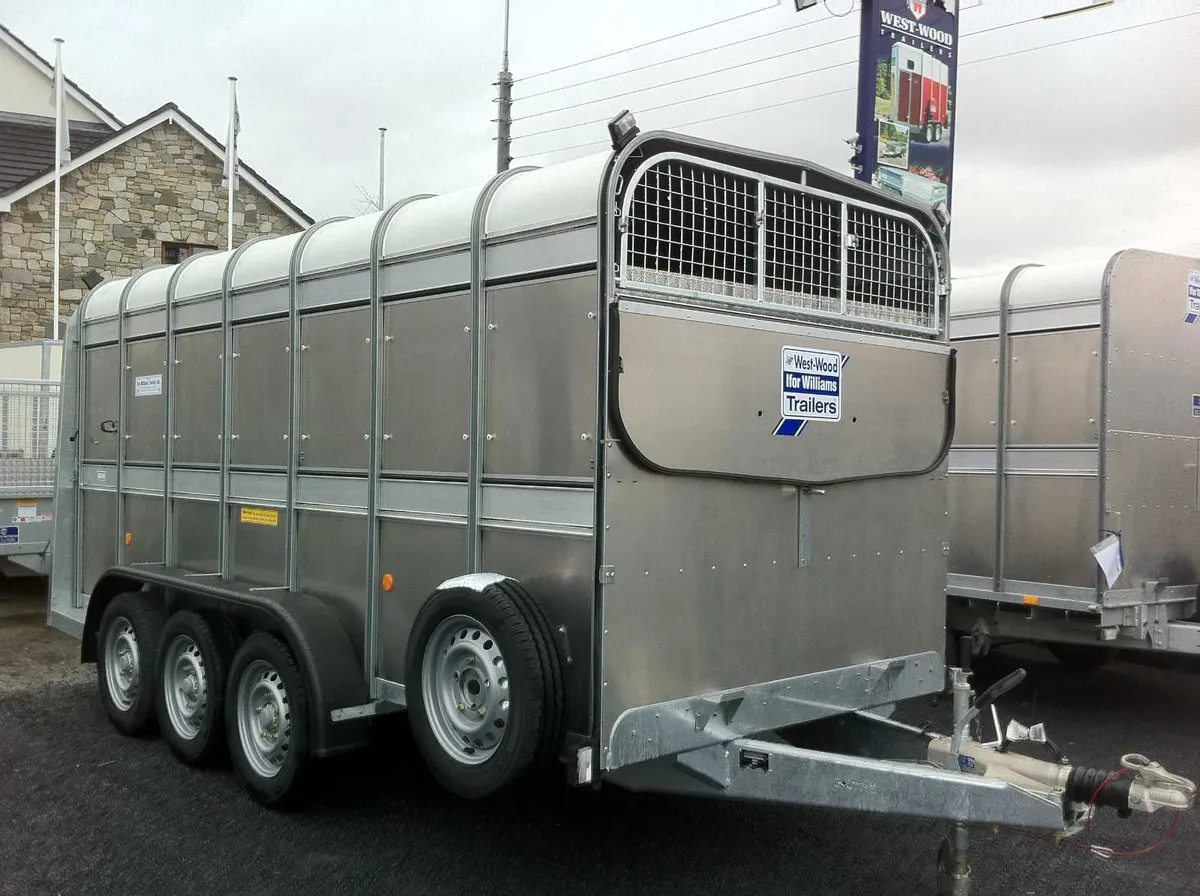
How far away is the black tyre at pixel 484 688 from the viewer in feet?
12.8

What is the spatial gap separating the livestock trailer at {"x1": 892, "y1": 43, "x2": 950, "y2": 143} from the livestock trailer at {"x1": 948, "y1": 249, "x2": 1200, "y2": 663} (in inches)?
55.3

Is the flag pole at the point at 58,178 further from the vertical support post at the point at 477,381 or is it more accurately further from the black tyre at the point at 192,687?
the vertical support post at the point at 477,381

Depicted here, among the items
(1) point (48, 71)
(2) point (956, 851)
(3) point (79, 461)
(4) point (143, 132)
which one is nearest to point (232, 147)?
(4) point (143, 132)

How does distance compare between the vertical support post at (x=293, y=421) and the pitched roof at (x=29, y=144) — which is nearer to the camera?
the vertical support post at (x=293, y=421)

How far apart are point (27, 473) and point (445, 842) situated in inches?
286

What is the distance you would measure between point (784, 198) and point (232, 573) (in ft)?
12.0

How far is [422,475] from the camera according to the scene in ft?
15.8

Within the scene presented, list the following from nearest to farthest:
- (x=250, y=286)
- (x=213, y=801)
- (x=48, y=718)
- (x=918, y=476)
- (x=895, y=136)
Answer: (x=918, y=476) → (x=213, y=801) → (x=250, y=286) → (x=48, y=718) → (x=895, y=136)

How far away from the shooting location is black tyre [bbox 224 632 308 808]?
5012mm

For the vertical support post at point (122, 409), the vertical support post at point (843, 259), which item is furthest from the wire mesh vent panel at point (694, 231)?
the vertical support post at point (122, 409)

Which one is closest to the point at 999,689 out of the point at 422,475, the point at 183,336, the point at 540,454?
the point at 540,454

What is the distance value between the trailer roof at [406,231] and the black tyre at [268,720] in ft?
6.27

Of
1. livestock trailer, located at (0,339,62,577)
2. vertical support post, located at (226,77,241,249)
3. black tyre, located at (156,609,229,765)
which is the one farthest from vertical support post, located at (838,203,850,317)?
vertical support post, located at (226,77,241,249)

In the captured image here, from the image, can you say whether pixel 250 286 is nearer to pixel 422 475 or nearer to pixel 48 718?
pixel 422 475
